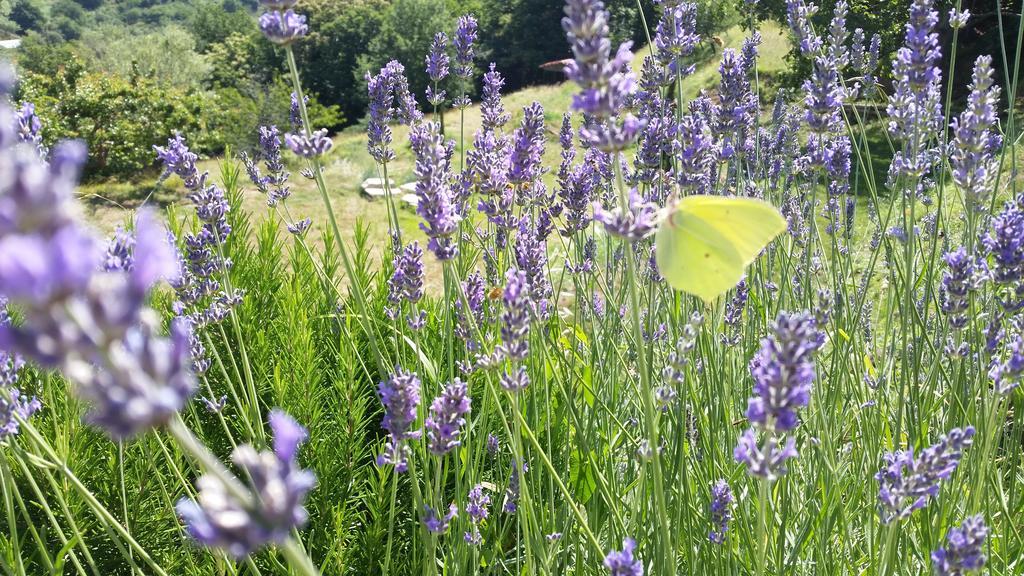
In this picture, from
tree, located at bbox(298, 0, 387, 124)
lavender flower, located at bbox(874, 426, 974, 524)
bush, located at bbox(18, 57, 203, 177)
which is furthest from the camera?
tree, located at bbox(298, 0, 387, 124)

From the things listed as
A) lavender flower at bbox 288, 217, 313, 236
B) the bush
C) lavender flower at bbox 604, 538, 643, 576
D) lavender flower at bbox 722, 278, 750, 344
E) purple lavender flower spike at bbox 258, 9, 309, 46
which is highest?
purple lavender flower spike at bbox 258, 9, 309, 46

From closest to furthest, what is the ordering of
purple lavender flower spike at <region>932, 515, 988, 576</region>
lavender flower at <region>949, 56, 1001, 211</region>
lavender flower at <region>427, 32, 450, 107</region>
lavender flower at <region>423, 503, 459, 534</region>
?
1. purple lavender flower spike at <region>932, 515, 988, 576</region>
2. lavender flower at <region>423, 503, 459, 534</region>
3. lavender flower at <region>949, 56, 1001, 211</region>
4. lavender flower at <region>427, 32, 450, 107</region>

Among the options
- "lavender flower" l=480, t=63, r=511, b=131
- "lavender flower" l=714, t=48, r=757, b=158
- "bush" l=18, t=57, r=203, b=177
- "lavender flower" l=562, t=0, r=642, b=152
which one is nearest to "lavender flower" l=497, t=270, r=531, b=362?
"lavender flower" l=562, t=0, r=642, b=152

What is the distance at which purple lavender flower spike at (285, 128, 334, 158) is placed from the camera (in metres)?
1.52

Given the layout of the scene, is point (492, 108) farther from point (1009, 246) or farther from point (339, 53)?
point (339, 53)

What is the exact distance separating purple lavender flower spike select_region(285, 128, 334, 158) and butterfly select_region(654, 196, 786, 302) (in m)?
0.80

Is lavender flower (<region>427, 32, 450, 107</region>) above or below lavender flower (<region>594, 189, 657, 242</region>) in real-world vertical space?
above

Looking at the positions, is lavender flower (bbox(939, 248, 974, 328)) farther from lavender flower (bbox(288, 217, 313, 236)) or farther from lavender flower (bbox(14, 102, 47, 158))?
lavender flower (bbox(14, 102, 47, 158))

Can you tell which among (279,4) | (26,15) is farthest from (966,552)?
(26,15)

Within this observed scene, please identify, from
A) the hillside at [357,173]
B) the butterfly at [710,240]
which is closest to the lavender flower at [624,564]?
the butterfly at [710,240]

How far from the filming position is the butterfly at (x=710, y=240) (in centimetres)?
180

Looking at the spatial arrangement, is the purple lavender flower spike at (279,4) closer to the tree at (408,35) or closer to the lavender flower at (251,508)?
the lavender flower at (251,508)

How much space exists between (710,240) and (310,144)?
994 millimetres

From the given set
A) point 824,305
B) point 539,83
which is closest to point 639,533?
point 824,305
